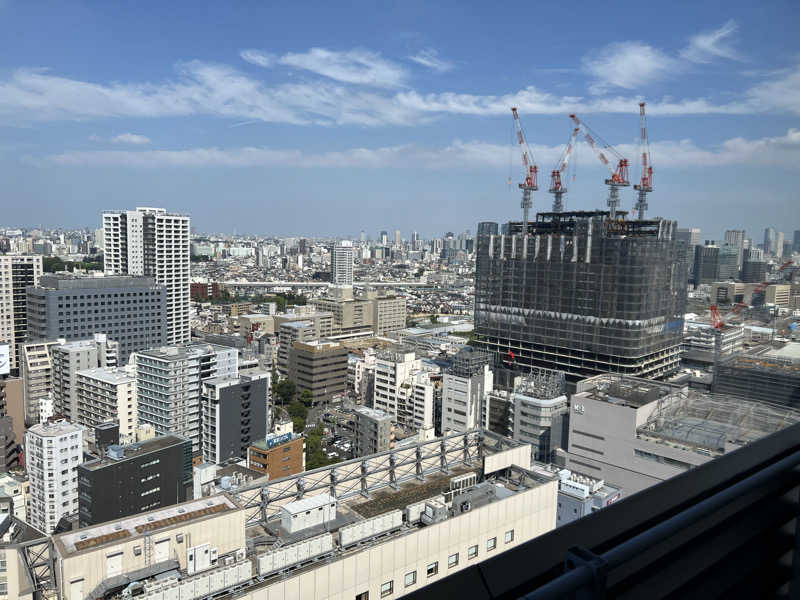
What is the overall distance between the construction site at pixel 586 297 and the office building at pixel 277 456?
433 centimetres

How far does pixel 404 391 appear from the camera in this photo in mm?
7668

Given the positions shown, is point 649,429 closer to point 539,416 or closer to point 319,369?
point 539,416

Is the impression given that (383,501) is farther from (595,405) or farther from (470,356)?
(470,356)

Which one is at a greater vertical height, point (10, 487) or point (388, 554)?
point (388, 554)

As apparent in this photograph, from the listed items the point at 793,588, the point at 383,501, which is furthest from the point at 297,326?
the point at 793,588

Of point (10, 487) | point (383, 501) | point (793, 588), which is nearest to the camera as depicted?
point (793, 588)

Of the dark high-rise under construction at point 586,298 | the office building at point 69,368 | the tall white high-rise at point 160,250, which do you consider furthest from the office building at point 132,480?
the tall white high-rise at point 160,250

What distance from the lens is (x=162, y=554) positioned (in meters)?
1.95

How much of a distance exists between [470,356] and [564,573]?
679 centimetres

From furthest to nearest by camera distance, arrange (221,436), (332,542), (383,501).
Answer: (221,436)
(383,501)
(332,542)

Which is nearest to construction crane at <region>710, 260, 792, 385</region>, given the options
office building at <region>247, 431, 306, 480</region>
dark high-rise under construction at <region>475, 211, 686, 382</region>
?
dark high-rise under construction at <region>475, 211, 686, 382</region>

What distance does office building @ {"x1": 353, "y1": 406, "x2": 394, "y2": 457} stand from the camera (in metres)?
6.18

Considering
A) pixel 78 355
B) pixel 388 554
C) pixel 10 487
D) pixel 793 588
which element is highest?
pixel 793 588

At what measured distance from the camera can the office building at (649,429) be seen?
458 cm
